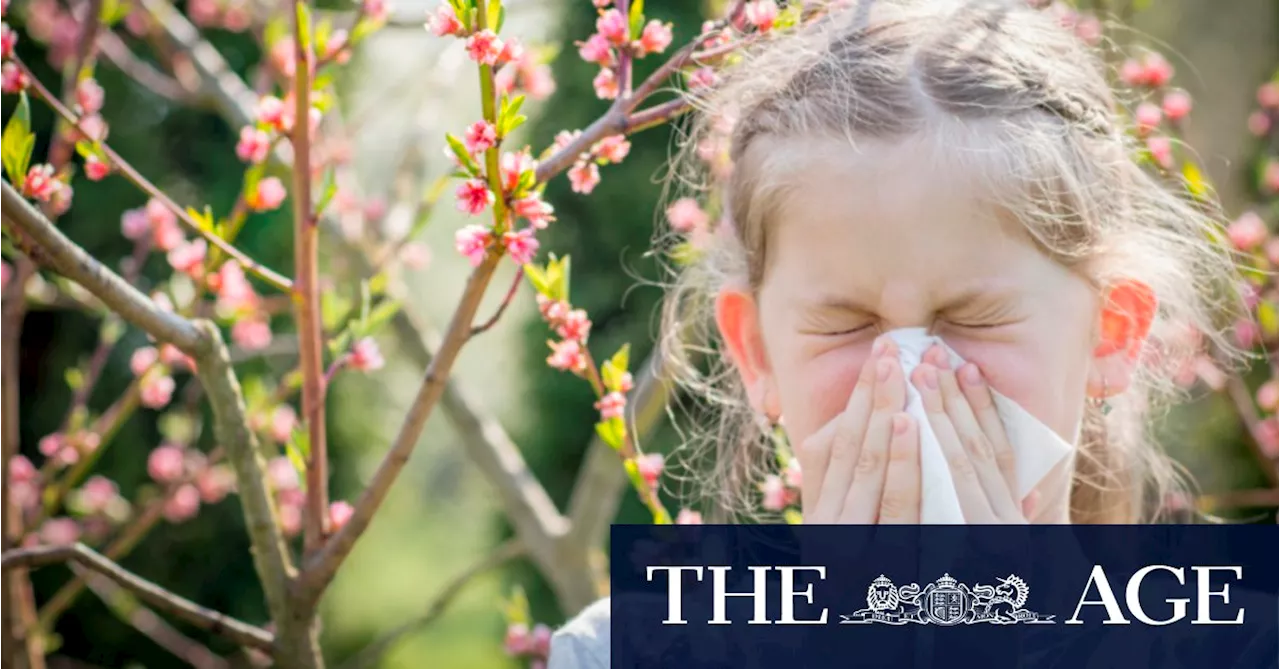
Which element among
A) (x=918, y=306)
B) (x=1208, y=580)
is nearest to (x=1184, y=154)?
(x=1208, y=580)

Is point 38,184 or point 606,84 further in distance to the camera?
point 606,84

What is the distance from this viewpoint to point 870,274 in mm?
1346

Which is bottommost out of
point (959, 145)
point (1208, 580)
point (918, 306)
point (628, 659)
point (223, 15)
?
point (628, 659)

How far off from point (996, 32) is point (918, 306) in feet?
1.41

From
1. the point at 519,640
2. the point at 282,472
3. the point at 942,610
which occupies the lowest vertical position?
the point at 942,610

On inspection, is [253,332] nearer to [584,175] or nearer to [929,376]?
[584,175]

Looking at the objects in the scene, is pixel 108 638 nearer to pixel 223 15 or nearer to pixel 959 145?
pixel 223 15

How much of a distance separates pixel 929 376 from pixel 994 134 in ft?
1.04

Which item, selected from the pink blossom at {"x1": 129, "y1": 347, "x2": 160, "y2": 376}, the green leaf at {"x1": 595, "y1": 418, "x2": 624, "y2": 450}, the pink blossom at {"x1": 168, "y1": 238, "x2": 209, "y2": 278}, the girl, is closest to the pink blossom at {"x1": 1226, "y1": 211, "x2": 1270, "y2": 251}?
the girl

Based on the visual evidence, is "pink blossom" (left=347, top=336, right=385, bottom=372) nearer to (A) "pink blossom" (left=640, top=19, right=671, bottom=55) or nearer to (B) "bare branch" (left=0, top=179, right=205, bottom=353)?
(B) "bare branch" (left=0, top=179, right=205, bottom=353)

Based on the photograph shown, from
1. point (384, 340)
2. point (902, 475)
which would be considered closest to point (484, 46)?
point (902, 475)

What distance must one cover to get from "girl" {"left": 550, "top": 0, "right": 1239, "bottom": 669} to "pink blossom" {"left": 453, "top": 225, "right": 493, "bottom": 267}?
0.36 meters

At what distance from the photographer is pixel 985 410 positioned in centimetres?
136

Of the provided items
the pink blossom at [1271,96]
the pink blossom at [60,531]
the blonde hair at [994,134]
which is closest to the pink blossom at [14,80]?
the blonde hair at [994,134]
